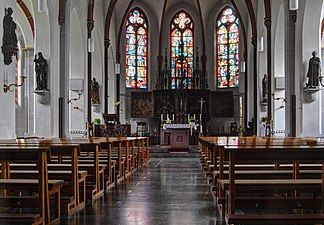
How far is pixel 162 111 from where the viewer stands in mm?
28391

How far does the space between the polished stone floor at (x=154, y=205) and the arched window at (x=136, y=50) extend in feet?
65.3

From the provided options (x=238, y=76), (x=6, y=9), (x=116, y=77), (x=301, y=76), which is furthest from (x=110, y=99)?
(x=6, y=9)

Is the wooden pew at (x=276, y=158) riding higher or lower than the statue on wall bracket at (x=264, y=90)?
lower

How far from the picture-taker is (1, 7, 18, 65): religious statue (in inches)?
452

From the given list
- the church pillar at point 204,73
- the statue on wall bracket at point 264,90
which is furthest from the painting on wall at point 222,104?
the statue on wall bracket at point 264,90

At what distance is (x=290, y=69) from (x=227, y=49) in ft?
44.8

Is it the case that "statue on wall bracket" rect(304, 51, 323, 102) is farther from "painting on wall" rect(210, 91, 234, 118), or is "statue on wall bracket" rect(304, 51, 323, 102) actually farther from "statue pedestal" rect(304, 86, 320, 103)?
"painting on wall" rect(210, 91, 234, 118)

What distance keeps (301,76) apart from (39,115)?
901cm

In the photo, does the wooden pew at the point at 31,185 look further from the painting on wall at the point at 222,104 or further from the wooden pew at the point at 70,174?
the painting on wall at the point at 222,104

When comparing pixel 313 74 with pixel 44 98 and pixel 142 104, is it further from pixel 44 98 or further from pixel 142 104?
pixel 142 104

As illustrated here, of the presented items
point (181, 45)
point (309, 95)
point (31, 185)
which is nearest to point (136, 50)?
point (181, 45)

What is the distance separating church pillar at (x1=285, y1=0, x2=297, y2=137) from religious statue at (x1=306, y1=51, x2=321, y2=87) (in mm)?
1037

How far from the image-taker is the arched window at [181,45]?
29844 millimetres

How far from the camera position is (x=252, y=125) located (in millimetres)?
24969
